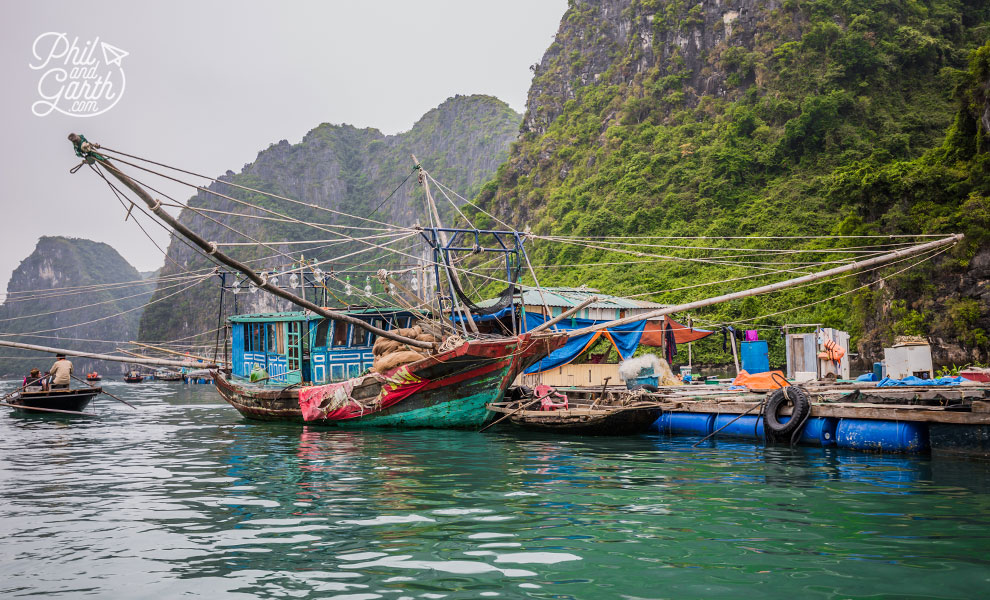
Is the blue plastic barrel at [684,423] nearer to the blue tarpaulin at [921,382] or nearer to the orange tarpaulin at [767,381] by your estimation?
the orange tarpaulin at [767,381]

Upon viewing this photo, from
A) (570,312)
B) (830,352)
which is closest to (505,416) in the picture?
(570,312)

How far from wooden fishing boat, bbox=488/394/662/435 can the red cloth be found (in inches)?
94.9

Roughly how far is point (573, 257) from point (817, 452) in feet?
132

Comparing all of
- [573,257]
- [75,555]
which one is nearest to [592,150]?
[573,257]

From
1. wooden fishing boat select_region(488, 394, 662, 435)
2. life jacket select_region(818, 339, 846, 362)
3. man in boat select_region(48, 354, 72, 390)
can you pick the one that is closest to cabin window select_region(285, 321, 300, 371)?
man in boat select_region(48, 354, 72, 390)

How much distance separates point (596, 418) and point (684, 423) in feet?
5.96

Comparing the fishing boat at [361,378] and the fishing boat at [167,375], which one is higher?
the fishing boat at [361,378]

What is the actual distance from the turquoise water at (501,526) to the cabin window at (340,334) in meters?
7.86

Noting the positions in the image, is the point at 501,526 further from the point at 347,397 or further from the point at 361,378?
the point at 347,397

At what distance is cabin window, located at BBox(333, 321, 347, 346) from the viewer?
18.2 meters

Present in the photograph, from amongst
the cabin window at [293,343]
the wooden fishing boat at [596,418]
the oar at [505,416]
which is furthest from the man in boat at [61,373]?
the wooden fishing boat at [596,418]

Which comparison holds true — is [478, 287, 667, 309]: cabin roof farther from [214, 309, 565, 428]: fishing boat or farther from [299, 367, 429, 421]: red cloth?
[299, 367, 429, 421]: red cloth

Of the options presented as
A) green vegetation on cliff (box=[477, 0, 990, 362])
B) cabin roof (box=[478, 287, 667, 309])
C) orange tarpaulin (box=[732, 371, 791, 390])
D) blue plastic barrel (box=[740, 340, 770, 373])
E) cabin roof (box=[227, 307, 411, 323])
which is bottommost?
orange tarpaulin (box=[732, 371, 791, 390])

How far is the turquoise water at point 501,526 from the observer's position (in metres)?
4.10
